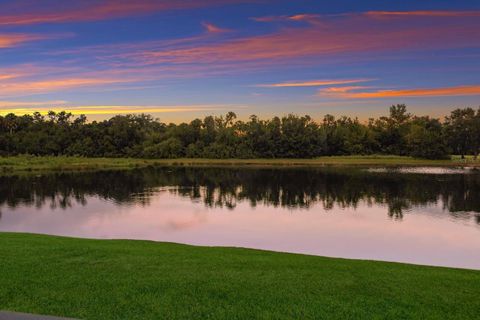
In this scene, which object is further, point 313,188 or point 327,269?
point 313,188

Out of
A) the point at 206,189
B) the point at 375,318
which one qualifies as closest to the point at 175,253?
the point at 375,318

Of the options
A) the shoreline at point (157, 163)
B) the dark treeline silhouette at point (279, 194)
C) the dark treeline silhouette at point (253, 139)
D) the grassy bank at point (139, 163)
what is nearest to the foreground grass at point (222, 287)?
the dark treeline silhouette at point (279, 194)

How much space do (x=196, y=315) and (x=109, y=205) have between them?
2215cm

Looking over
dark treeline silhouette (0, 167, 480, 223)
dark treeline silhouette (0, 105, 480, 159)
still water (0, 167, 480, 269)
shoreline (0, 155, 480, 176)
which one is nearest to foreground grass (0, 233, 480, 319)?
still water (0, 167, 480, 269)

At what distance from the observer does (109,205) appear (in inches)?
1072

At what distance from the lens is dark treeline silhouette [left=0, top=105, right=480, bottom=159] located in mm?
86750

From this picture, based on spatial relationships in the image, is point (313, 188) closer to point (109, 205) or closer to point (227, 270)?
point (109, 205)

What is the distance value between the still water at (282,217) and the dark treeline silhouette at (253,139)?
52.5 metres

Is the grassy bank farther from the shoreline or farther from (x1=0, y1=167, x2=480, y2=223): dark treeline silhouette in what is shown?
(x1=0, y1=167, x2=480, y2=223): dark treeline silhouette

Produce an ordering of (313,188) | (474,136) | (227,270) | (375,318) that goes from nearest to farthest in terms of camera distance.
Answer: (375,318) → (227,270) → (313,188) → (474,136)

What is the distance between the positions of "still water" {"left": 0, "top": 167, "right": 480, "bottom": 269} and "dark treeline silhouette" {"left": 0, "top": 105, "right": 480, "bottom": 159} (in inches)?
2068

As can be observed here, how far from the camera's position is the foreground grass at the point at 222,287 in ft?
21.2

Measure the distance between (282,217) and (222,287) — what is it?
15.0m

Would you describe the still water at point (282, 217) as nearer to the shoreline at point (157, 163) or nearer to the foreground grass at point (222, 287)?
the foreground grass at point (222, 287)
